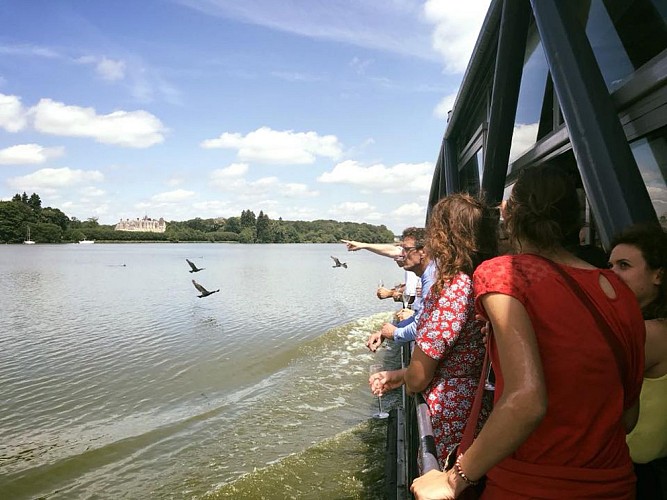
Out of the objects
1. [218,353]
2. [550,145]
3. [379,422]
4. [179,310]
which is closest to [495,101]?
[550,145]

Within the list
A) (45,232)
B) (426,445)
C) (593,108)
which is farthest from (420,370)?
(45,232)

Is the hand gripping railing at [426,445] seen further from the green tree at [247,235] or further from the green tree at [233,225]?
the green tree at [233,225]

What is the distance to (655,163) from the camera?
2.71 metres

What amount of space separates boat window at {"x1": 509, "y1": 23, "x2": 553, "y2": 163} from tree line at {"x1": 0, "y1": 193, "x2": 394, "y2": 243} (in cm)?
11596

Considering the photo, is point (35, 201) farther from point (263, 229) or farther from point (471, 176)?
point (471, 176)

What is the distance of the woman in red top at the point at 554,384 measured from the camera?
4.82ft

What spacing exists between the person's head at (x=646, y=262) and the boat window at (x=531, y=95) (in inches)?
122

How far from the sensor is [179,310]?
77.8 feet

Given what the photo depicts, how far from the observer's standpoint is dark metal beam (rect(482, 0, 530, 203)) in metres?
3.82

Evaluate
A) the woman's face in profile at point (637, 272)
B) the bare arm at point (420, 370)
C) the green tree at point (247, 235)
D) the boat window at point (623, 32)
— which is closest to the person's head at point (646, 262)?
the woman's face in profile at point (637, 272)

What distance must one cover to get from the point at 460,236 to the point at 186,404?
32.5 feet

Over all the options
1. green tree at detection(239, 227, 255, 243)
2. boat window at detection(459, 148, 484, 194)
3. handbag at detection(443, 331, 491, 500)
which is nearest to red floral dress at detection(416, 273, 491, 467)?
handbag at detection(443, 331, 491, 500)

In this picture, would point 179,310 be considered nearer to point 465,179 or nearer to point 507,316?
point 465,179

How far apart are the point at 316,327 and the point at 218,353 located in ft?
16.5
